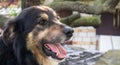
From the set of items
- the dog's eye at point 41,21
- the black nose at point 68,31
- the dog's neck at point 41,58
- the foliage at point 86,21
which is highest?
the dog's eye at point 41,21

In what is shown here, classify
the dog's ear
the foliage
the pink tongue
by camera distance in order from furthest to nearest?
1. the foliage
2. the pink tongue
3. the dog's ear

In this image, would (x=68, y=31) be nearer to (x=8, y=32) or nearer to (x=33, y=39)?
(x=33, y=39)

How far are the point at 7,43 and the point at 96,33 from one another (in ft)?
21.5

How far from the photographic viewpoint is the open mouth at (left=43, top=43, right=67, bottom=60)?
3217 millimetres

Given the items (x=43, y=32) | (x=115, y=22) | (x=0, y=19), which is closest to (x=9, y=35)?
(x=43, y=32)

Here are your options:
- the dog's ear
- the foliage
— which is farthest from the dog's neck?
the foliage

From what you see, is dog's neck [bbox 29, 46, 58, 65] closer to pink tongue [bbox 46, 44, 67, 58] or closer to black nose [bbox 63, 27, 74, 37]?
pink tongue [bbox 46, 44, 67, 58]

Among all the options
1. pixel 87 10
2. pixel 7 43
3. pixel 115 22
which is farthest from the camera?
pixel 115 22

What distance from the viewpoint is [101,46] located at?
9250 mm

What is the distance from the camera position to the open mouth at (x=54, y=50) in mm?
3217

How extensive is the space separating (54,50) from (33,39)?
0.20m

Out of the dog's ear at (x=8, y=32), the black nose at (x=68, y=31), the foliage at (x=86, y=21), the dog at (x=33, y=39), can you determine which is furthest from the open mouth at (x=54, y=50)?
the foliage at (x=86, y=21)

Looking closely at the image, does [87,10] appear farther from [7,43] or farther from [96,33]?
[96,33]

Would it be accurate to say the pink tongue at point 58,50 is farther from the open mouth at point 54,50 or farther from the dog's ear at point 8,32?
the dog's ear at point 8,32
